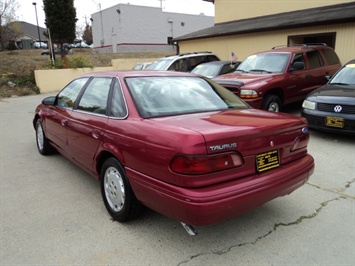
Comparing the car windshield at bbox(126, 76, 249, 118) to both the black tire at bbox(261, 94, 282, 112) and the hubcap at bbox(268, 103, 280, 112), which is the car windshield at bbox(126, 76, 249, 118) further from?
the hubcap at bbox(268, 103, 280, 112)

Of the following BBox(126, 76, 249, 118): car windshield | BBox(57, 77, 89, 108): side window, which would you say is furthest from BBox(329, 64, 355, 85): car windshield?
BBox(57, 77, 89, 108): side window

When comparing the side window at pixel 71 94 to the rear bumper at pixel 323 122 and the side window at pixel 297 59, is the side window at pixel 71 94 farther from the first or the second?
the side window at pixel 297 59

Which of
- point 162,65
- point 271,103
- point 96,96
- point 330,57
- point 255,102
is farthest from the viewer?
point 162,65

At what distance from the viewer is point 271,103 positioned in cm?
710

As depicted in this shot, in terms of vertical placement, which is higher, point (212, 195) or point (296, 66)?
point (296, 66)

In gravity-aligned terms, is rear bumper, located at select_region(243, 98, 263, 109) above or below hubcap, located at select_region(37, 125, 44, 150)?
above

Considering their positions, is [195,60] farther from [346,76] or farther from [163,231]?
[163,231]

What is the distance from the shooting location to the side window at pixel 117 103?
309cm

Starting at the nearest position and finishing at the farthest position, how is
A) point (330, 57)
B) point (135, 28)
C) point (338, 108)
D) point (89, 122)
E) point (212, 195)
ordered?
1. point (212, 195)
2. point (89, 122)
3. point (338, 108)
4. point (330, 57)
5. point (135, 28)

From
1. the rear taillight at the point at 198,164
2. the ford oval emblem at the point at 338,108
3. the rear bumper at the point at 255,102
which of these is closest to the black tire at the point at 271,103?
the rear bumper at the point at 255,102

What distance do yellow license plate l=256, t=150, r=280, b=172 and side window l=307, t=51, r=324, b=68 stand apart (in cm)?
641

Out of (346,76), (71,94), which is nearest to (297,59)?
(346,76)

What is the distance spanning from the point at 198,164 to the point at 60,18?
23.0 metres

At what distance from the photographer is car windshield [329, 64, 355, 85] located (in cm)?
665
